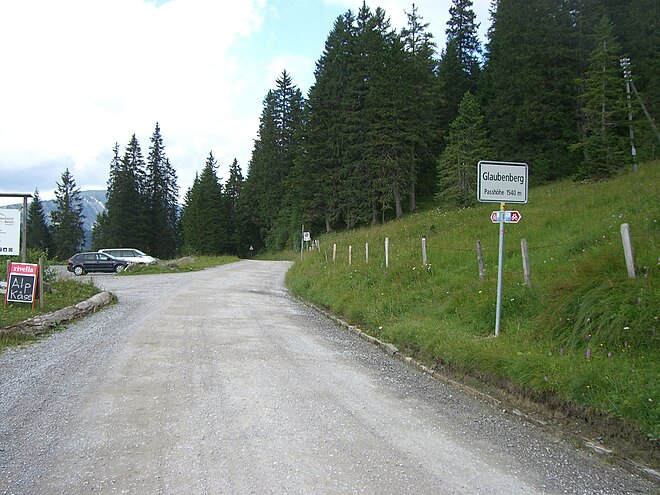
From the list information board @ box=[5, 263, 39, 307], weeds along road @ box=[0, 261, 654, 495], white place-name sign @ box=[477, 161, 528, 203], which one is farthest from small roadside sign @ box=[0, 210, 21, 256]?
white place-name sign @ box=[477, 161, 528, 203]

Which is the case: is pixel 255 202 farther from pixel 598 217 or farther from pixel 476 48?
pixel 598 217

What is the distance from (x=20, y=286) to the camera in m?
12.3

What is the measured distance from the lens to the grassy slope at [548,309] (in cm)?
529

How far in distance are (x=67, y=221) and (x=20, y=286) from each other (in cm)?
7414

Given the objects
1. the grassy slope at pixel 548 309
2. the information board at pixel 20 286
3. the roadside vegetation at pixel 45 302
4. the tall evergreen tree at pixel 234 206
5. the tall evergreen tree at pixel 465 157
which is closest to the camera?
the grassy slope at pixel 548 309

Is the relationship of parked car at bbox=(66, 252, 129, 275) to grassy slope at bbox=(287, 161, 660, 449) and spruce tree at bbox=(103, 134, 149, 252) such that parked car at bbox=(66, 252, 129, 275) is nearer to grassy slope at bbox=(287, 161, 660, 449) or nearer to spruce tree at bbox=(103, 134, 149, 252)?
grassy slope at bbox=(287, 161, 660, 449)

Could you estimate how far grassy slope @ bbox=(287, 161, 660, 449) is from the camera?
5293 millimetres

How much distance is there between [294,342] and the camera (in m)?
9.59

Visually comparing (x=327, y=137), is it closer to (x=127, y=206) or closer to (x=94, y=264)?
(x=94, y=264)

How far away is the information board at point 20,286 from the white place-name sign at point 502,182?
11.1 m

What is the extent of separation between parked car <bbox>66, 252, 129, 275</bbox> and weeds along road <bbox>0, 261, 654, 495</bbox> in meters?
26.0

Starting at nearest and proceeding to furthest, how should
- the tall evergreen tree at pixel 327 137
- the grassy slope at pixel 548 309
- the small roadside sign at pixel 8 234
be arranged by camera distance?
the grassy slope at pixel 548 309
the small roadside sign at pixel 8 234
the tall evergreen tree at pixel 327 137

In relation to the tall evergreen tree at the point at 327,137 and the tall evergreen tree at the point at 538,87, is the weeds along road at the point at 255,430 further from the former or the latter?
the tall evergreen tree at the point at 327,137

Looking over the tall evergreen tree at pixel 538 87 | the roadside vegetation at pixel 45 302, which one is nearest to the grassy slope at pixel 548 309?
the roadside vegetation at pixel 45 302
